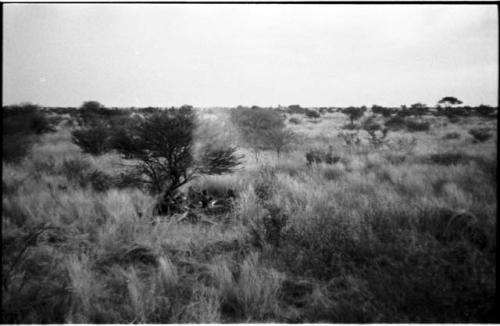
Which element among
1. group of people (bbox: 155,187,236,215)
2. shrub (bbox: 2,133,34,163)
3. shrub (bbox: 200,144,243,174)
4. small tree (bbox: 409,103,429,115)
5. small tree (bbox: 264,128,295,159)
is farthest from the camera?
small tree (bbox: 409,103,429,115)

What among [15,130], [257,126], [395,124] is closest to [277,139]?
[257,126]

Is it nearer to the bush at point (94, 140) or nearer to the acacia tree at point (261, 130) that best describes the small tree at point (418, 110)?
the acacia tree at point (261, 130)

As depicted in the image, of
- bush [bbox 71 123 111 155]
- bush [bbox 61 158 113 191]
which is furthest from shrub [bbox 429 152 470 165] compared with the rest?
bush [bbox 71 123 111 155]

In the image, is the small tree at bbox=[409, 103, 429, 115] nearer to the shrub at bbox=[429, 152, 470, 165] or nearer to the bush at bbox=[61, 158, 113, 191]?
the shrub at bbox=[429, 152, 470, 165]

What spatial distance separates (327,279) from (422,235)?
1.59 metres

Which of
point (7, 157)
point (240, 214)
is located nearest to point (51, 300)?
point (240, 214)

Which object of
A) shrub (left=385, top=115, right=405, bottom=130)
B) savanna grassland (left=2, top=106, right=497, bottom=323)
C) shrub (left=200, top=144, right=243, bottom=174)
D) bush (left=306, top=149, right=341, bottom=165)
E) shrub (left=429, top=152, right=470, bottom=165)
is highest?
shrub (left=385, top=115, right=405, bottom=130)

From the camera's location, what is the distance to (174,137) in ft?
16.4

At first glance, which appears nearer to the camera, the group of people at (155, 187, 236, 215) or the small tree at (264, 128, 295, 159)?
the group of people at (155, 187, 236, 215)

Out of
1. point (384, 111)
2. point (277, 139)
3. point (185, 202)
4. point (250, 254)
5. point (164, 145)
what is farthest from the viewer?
point (384, 111)

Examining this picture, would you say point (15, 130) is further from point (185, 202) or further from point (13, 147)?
point (185, 202)

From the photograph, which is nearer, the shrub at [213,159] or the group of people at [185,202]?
the group of people at [185,202]

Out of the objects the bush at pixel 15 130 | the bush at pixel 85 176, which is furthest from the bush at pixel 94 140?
the bush at pixel 15 130

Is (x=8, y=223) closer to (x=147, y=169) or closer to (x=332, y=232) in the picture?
(x=147, y=169)
